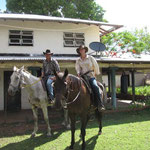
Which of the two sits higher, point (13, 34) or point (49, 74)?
point (13, 34)

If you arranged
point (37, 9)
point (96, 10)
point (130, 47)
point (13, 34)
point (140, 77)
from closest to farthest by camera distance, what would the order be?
point (13, 34)
point (37, 9)
point (96, 10)
point (130, 47)
point (140, 77)

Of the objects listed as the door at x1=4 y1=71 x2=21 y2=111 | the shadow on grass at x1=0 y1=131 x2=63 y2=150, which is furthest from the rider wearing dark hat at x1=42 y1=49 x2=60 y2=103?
the door at x1=4 y1=71 x2=21 y2=111

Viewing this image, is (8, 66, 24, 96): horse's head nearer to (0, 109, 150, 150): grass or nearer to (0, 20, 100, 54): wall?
(0, 109, 150, 150): grass

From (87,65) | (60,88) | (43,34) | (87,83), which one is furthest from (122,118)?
(43,34)

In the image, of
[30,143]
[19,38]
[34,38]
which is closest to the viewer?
[30,143]

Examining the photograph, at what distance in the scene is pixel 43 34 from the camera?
10727 millimetres

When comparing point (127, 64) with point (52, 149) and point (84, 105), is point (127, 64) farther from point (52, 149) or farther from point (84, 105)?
point (52, 149)

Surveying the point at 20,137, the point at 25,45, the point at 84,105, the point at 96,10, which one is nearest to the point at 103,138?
the point at 84,105

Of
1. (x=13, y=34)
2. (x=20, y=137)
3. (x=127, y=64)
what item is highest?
(x=13, y=34)

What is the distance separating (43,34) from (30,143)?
25.0 feet

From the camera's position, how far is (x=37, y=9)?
64.6 ft

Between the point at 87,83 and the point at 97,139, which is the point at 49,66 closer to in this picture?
the point at 87,83

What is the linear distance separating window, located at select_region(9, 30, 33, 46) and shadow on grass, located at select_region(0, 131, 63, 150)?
6.82 m

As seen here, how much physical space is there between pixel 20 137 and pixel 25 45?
21.7 ft
